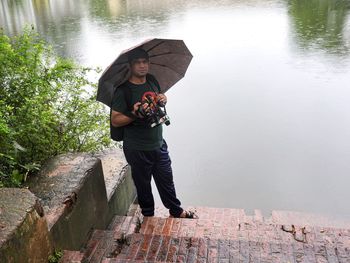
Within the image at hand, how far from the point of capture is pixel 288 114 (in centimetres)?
806

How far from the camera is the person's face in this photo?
299 cm

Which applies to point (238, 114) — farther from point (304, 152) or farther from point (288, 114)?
point (304, 152)

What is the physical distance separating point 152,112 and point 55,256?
1.20 metres

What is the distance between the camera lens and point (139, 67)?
3.00 m

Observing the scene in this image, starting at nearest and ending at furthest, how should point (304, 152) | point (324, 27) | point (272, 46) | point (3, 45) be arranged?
point (3, 45) < point (304, 152) < point (272, 46) < point (324, 27)

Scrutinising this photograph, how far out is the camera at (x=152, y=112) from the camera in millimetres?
2885

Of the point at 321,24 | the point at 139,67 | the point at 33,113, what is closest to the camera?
the point at 139,67

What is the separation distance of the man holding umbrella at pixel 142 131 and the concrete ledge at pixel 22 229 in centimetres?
106

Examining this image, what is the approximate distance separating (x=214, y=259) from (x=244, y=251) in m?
0.22

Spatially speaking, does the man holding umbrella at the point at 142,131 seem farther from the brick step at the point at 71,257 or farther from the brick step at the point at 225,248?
the brick step at the point at 71,257

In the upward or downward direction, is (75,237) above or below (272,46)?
above

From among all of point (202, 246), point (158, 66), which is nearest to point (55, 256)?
point (202, 246)

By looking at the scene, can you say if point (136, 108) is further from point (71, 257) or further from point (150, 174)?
point (71, 257)

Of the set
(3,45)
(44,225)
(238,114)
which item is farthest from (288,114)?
(44,225)
